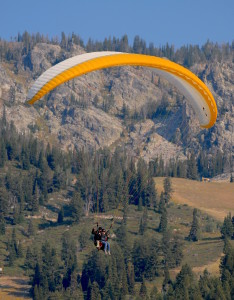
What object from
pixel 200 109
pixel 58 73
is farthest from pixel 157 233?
pixel 58 73

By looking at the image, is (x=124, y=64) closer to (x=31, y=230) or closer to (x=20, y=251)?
(x=20, y=251)

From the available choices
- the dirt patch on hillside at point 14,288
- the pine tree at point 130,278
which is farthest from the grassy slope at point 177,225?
the pine tree at point 130,278

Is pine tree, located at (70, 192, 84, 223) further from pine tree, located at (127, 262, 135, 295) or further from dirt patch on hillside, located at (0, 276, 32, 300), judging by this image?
pine tree, located at (127, 262, 135, 295)

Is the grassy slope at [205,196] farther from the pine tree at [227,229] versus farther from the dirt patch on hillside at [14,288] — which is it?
the dirt patch on hillside at [14,288]

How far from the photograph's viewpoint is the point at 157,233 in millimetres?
146000

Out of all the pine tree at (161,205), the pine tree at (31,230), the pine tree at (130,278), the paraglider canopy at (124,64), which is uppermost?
the paraglider canopy at (124,64)

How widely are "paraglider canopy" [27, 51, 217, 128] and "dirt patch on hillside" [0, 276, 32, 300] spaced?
6013 centimetres

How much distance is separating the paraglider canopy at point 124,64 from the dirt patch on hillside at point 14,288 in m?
60.1

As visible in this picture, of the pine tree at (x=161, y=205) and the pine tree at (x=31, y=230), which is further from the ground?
the pine tree at (x=161, y=205)

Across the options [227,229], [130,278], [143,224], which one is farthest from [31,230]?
[130,278]

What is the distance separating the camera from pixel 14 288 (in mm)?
115062

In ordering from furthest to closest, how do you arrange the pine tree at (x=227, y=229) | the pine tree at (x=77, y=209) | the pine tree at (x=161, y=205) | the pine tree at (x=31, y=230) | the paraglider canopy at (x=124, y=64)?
the pine tree at (x=161, y=205) → the pine tree at (x=77, y=209) → the pine tree at (x=31, y=230) → the pine tree at (x=227, y=229) → the paraglider canopy at (x=124, y=64)

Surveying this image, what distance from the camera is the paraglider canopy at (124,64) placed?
47.7 m

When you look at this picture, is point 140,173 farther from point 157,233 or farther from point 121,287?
point 121,287
